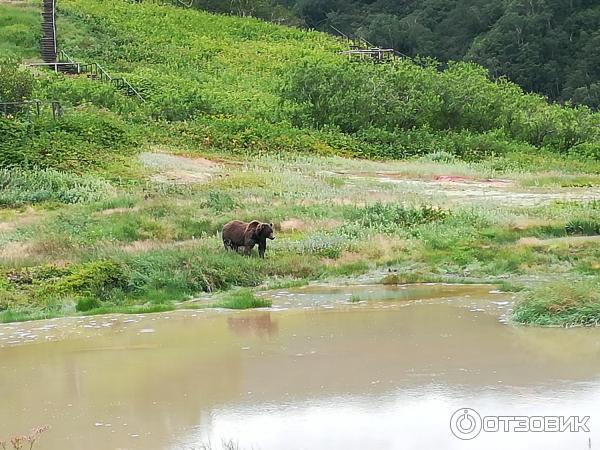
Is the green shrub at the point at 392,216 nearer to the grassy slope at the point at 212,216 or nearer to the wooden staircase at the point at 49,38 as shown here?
the grassy slope at the point at 212,216

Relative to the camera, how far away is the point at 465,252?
19.9 metres

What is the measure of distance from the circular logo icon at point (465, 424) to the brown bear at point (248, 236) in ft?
30.9

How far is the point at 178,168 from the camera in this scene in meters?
31.2

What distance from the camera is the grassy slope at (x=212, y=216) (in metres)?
18.2

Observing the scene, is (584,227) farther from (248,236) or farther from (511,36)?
(511,36)

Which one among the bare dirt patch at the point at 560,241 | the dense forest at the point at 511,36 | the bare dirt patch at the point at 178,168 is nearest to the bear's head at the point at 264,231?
the bare dirt patch at the point at 560,241

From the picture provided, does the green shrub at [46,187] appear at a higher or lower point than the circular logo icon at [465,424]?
lower

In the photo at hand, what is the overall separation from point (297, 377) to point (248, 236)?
A: 7.76m

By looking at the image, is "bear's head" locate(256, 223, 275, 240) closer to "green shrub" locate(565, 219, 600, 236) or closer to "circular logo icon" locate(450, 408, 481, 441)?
"green shrub" locate(565, 219, 600, 236)

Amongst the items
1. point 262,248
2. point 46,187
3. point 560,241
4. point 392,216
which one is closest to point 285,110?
Result: point 46,187

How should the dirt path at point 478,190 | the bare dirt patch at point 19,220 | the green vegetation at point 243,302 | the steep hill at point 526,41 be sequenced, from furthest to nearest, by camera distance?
1. the steep hill at point 526,41
2. the dirt path at point 478,190
3. the bare dirt patch at point 19,220
4. the green vegetation at point 243,302

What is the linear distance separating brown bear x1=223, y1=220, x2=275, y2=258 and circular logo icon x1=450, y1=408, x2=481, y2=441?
30.9 ft

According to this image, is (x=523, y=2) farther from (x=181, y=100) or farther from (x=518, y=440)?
(x=518, y=440)

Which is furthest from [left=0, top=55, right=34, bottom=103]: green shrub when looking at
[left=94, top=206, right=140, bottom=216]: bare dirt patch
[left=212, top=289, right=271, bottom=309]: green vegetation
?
[left=212, top=289, right=271, bottom=309]: green vegetation
